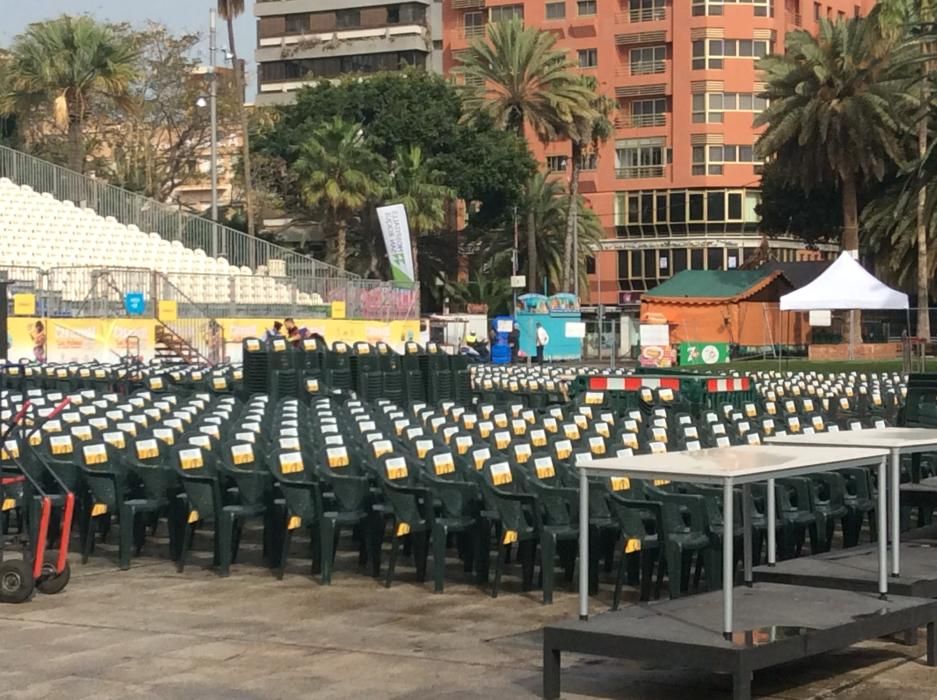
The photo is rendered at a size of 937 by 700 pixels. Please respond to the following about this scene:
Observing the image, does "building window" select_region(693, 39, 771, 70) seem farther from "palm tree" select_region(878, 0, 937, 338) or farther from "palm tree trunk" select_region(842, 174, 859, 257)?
"palm tree" select_region(878, 0, 937, 338)

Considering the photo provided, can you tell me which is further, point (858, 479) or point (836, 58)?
point (836, 58)

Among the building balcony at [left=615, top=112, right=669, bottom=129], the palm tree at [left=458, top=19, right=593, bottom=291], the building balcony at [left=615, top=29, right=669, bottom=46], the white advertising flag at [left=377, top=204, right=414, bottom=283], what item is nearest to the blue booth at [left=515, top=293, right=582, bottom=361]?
the white advertising flag at [left=377, top=204, right=414, bottom=283]

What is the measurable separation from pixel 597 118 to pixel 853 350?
74.6 feet

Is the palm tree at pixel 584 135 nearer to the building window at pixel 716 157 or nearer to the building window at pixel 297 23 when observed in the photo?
the building window at pixel 716 157

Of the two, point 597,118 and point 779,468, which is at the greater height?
point 597,118

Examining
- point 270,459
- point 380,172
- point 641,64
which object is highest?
point 641,64

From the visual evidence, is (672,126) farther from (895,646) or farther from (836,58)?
(895,646)

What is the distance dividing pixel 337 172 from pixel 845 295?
127 ft

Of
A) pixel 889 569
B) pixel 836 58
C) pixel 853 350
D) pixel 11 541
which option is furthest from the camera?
pixel 836 58

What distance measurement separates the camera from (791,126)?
5872 cm

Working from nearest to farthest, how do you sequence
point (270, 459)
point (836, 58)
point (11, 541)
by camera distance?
point (11, 541), point (270, 459), point (836, 58)

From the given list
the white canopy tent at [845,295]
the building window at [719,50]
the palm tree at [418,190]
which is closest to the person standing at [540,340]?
the palm tree at [418,190]

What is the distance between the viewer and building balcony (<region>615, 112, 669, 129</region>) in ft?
275

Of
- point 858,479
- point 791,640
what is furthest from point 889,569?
point 858,479
